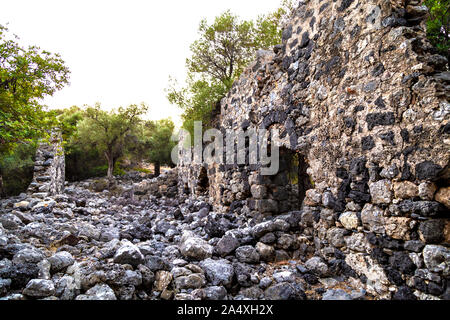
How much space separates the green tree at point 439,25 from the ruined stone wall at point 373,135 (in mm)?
1222

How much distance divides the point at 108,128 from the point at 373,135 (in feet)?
52.3

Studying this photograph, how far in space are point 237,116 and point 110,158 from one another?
12.3 m

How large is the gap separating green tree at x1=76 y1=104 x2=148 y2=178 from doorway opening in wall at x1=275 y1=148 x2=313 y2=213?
39.1ft

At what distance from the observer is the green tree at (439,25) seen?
3656 millimetres

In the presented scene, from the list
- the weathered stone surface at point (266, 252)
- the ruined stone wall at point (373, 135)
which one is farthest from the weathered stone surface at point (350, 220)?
the weathered stone surface at point (266, 252)

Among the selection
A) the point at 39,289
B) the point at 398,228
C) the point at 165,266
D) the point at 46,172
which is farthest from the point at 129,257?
the point at 46,172

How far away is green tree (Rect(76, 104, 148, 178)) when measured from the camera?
1573cm

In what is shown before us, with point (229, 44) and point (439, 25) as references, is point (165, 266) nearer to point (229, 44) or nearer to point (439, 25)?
point (439, 25)

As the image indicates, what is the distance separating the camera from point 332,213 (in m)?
3.44

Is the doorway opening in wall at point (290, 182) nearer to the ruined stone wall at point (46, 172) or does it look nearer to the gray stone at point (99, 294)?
the gray stone at point (99, 294)

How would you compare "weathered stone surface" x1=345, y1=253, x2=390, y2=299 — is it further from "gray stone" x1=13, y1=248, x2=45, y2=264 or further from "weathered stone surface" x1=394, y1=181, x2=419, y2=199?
"gray stone" x1=13, y1=248, x2=45, y2=264

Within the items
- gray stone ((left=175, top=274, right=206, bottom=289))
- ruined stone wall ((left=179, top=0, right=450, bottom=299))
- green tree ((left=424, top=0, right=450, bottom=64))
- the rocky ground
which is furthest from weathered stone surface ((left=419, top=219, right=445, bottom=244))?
green tree ((left=424, top=0, right=450, bottom=64))

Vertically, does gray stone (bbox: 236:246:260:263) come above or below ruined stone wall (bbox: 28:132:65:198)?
below

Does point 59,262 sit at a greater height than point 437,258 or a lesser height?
lesser
